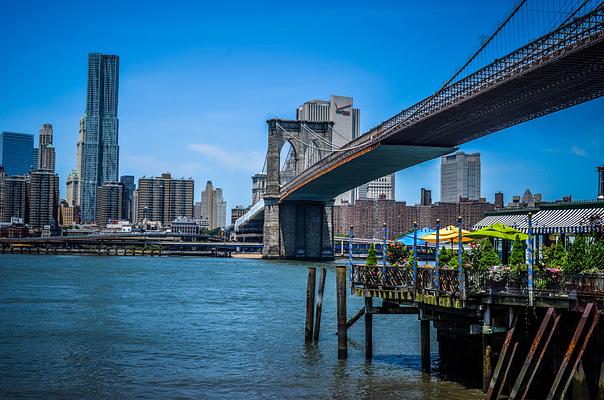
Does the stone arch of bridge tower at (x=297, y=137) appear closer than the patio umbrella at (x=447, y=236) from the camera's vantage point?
No

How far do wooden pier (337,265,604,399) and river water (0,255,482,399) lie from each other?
1.90 meters

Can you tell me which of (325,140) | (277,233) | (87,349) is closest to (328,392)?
(87,349)

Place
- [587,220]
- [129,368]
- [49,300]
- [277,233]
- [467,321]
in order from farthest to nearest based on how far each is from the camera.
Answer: [277,233]
[49,300]
[587,220]
[129,368]
[467,321]

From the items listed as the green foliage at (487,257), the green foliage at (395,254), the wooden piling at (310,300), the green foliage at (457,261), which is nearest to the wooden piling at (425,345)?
the green foliage at (457,261)

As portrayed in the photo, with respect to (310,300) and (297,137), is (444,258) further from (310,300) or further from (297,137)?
(297,137)

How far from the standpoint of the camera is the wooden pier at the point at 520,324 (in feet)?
51.5

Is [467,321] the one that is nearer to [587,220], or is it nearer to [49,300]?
[587,220]

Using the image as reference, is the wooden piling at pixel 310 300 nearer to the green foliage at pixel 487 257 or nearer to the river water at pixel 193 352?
the river water at pixel 193 352

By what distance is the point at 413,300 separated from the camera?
20.2 metres

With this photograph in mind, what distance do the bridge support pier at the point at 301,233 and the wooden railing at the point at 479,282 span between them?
8305 centimetres

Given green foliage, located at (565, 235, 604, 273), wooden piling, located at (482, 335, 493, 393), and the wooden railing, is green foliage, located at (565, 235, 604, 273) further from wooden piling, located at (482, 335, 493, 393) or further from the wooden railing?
wooden piling, located at (482, 335, 493, 393)

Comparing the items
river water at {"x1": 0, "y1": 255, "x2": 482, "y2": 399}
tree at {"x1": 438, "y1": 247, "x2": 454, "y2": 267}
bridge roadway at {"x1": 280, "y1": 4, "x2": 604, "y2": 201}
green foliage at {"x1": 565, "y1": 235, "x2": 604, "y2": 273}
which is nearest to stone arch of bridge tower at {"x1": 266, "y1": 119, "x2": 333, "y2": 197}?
bridge roadway at {"x1": 280, "y1": 4, "x2": 604, "y2": 201}

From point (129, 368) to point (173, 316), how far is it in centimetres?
1373

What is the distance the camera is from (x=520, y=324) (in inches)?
683
